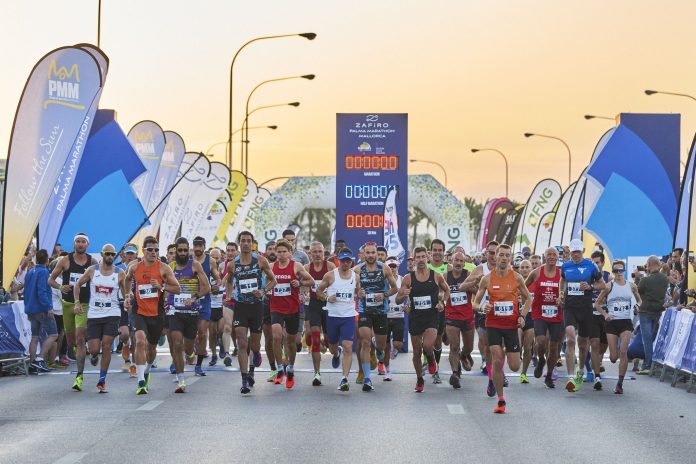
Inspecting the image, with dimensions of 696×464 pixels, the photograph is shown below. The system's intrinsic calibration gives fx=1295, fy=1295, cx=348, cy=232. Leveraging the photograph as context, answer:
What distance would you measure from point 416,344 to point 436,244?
6.73 ft

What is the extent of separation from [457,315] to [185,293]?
3.95m

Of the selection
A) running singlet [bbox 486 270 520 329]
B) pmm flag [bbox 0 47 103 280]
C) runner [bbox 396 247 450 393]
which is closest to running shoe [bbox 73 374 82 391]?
runner [bbox 396 247 450 393]

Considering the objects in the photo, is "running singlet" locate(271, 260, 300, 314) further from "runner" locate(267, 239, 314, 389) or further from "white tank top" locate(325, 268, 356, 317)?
"white tank top" locate(325, 268, 356, 317)

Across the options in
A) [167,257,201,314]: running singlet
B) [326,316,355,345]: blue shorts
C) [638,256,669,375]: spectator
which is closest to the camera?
[167,257,201,314]: running singlet

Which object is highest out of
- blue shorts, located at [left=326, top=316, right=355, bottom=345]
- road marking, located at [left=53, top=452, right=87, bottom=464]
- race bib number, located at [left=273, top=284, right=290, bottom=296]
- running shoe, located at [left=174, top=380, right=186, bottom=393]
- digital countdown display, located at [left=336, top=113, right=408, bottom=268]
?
digital countdown display, located at [left=336, top=113, right=408, bottom=268]

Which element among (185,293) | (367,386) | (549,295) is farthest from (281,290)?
(549,295)

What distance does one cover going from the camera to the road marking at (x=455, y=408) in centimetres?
1448

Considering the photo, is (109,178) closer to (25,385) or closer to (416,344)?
(25,385)

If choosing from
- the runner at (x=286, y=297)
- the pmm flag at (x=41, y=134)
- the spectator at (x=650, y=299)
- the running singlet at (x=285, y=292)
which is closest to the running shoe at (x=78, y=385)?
the runner at (x=286, y=297)

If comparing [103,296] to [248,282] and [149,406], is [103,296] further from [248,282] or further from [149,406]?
[149,406]

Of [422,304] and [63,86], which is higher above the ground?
[63,86]

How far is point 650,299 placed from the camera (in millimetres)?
20875

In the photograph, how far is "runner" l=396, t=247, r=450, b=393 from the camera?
55.9 feet

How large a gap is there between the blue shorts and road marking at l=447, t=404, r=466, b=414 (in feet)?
8.03
